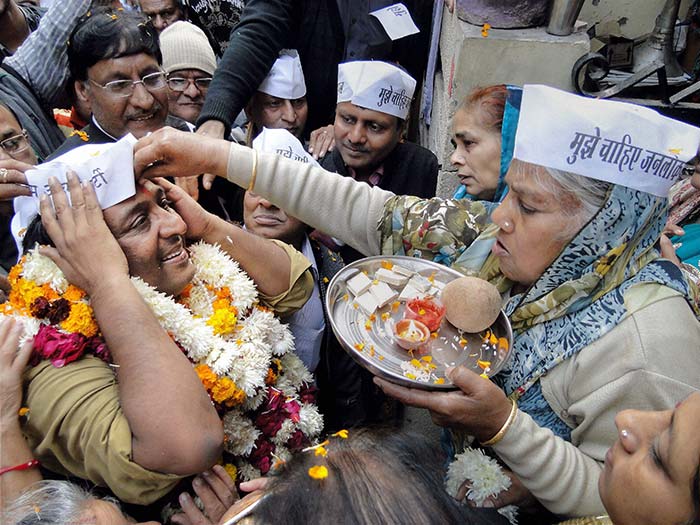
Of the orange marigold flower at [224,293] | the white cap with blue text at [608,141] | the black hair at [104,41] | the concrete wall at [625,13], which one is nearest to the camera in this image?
the white cap with blue text at [608,141]

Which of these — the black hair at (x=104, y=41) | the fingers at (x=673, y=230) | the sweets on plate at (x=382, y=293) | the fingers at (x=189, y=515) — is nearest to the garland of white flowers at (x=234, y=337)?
the fingers at (x=189, y=515)

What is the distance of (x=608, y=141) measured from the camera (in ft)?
5.25

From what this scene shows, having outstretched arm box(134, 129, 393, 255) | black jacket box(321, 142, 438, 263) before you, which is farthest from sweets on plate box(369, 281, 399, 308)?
black jacket box(321, 142, 438, 263)

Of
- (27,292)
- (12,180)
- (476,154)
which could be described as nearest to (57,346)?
(27,292)

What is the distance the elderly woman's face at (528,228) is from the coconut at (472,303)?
0.43ft

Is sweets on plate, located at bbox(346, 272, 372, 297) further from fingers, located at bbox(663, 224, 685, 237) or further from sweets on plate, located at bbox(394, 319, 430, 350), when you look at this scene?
fingers, located at bbox(663, 224, 685, 237)

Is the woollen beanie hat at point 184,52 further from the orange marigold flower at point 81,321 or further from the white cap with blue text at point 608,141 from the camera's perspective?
the white cap with blue text at point 608,141

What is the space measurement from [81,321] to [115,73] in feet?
5.17

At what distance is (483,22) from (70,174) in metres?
3.00

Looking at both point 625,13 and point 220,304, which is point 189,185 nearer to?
point 220,304

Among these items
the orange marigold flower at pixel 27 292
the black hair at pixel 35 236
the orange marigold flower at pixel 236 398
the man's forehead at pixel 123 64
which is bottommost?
the orange marigold flower at pixel 236 398

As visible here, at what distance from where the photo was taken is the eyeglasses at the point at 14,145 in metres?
2.48

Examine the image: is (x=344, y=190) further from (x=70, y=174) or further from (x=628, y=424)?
(x=628, y=424)

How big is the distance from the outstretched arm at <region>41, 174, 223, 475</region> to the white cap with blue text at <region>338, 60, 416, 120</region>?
1.97 metres
